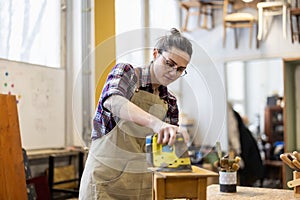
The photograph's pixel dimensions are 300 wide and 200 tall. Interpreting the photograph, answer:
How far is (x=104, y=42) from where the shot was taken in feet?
5.39

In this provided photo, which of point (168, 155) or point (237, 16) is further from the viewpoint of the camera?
point (237, 16)

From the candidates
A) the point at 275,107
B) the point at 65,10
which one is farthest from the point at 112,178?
the point at 275,107

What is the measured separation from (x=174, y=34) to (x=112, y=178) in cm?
62

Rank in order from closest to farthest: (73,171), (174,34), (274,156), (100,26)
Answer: (174,34) → (100,26) → (73,171) → (274,156)

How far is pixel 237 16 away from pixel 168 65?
5.23 meters

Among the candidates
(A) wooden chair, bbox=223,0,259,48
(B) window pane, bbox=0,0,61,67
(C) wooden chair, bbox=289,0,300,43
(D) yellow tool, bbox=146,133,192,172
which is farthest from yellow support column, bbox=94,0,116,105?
(C) wooden chair, bbox=289,0,300,43

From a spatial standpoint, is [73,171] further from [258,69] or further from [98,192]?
[258,69]

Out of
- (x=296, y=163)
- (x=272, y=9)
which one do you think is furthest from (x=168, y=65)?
(x=272, y=9)

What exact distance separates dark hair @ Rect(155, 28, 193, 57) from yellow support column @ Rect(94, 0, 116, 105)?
0.20 metres

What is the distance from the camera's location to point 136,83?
5.28 ft

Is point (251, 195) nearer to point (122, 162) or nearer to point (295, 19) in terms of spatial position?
point (122, 162)

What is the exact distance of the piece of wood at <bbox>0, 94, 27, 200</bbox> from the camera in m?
3.62

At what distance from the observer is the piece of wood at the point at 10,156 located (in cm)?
362

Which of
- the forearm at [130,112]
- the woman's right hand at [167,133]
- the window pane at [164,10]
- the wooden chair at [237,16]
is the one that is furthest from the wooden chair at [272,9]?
the woman's right hand at [167,133]
